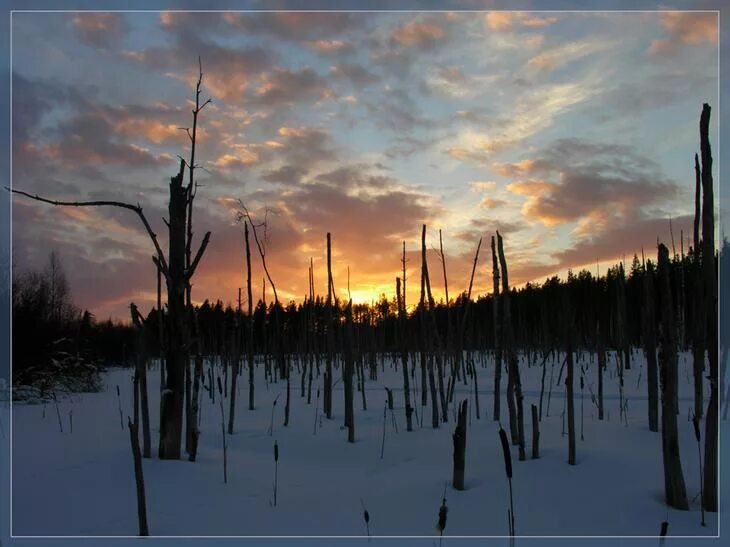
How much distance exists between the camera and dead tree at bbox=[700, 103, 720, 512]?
4.48 metres

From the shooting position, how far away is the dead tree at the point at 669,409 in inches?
186

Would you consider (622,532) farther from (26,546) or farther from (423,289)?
(423,289)

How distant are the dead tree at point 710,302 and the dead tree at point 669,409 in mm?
205

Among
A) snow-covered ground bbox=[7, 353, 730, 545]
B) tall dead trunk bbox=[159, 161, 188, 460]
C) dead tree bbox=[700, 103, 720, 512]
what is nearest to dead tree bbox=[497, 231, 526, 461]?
snow-covered ground bbox=[7, 353, 730, 545]

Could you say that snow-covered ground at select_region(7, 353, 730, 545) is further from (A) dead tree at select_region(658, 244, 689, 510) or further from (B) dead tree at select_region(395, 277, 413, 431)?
(B) dead tree at select_region(395, 277, 413, 431)

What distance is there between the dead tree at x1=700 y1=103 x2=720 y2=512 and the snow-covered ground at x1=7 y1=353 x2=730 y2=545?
26 cm

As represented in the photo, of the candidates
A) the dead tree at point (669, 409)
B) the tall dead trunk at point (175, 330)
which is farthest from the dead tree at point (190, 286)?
the dead tree at point (669, 409)

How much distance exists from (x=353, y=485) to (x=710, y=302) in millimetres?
3927

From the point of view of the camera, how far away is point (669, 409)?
4.77m

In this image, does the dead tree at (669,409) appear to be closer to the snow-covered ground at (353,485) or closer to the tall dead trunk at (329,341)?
the snow-covered ground at (353,485)

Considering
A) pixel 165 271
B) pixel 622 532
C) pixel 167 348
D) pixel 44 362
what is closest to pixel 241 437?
pixel 167 348

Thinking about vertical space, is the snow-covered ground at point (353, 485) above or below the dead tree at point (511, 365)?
below

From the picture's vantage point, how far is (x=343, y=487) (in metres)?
6.15

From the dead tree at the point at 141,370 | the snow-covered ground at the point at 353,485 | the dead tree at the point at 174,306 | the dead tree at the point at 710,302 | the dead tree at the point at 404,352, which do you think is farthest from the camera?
the dead tree at the point at 404,352
